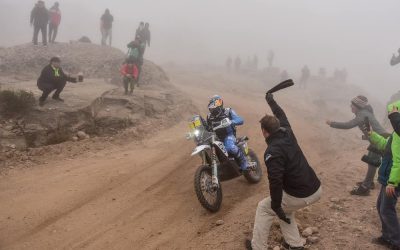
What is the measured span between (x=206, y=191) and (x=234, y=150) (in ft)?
3.84

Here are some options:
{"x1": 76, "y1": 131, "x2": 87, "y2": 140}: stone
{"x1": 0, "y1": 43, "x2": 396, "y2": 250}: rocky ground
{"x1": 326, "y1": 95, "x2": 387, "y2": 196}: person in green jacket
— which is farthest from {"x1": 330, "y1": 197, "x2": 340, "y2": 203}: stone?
{"x1": 76, "y1": 131, "x2": 87, "y2": 140}: stone

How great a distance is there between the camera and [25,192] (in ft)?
26.8

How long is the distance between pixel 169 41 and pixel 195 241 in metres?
68.9

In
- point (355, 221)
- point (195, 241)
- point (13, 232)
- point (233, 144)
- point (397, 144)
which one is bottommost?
point (13, 232)

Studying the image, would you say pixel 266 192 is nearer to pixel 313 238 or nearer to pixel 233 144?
pixel 233 144

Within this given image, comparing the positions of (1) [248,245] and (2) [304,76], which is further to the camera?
(2) [304,76]

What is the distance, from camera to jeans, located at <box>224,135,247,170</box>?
8.03 metres

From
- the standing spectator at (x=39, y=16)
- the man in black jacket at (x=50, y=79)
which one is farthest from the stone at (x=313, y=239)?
the standing spectator at (x=39, y=16)

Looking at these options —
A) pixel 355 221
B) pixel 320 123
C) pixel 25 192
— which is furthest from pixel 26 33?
pixel 355 221

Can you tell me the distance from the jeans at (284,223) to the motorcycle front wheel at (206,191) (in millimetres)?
1507

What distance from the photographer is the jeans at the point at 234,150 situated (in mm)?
8031

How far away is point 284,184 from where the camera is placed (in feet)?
17.8

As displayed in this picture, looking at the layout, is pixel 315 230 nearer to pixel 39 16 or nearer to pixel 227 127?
pixel 227 127

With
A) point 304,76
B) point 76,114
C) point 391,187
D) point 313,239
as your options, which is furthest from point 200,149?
point 304,76
